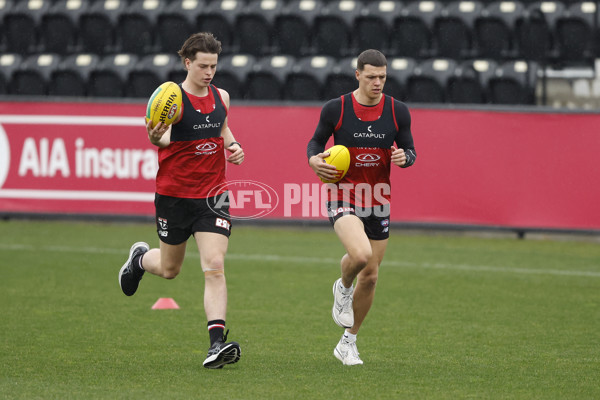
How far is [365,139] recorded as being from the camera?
7.48 metres

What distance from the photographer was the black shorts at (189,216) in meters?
7.46

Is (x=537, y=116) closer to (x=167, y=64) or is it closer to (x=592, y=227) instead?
(x=592, y=227)

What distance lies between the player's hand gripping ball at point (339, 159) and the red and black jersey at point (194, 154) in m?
0.86

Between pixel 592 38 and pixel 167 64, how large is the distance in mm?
7563

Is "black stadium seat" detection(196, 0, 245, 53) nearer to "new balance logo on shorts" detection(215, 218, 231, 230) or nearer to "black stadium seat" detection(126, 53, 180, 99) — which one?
"black stadium seat" detection(126, 53, 180, 99)

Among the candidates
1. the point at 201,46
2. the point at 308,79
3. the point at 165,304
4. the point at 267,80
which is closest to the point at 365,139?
Answer: the point at 201,46

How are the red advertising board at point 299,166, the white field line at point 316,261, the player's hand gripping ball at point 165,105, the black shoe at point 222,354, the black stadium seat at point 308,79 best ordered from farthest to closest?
1. the black stadium seat at point 308,79
2. the red advertising board at point 299,166
3. the white field line at point 316,261
4. the player's hand gripping ball at point 165,105
5. the black shoe at point 222,354

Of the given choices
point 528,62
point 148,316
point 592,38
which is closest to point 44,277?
point 148,316

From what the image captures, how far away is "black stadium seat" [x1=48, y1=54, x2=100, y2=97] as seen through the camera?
1866cm

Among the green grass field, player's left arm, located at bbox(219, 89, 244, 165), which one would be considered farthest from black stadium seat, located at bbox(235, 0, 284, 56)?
player's left arm, located at bbox(219, 89, 244, 165)

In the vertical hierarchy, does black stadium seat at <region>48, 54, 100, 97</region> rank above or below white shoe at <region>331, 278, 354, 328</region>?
above

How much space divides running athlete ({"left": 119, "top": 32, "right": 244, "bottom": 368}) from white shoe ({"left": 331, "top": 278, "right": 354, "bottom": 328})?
0.85 metres

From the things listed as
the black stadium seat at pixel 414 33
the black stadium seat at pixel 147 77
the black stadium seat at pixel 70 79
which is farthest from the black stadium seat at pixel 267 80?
the black stadium seat at pixel 70 79

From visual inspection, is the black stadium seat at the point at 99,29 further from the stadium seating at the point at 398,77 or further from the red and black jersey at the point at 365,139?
the red and black jersey at the point at 365,139
